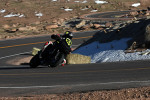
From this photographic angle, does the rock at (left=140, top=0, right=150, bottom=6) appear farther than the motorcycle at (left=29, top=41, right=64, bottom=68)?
Yes

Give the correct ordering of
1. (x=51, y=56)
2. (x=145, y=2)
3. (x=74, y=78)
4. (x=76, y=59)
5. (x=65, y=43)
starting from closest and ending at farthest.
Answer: (x=74, y=78), (x=65, y=43), (x=51, y=56), (x=76, y=59), (x=145, y=2)

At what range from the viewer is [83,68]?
1398 cm

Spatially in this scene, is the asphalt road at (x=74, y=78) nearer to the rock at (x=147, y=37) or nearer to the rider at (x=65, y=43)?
the rider at (x=65, y=43)

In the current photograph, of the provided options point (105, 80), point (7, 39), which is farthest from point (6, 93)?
point (7, 39)

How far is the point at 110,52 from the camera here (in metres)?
18.6

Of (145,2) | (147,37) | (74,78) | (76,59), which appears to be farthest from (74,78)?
(145,2)

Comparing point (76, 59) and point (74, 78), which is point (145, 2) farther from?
point (74, 78)

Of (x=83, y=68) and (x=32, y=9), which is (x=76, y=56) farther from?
(x=32, y=9)

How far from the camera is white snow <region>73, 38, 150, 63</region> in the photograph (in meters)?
16.7

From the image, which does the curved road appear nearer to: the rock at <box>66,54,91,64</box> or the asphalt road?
the asphalt road

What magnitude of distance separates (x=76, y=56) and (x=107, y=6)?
5413 centimetres

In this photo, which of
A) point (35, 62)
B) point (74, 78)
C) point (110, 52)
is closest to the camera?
point (74, 78)

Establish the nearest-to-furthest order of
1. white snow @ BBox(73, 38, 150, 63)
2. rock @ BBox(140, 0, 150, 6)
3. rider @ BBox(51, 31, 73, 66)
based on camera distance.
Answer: rider @ BBox(51, 31, 73, 66) < white snow @ BBox(73, 38, 150, 63) < rock @ BBox(140, 0, 150, 6)

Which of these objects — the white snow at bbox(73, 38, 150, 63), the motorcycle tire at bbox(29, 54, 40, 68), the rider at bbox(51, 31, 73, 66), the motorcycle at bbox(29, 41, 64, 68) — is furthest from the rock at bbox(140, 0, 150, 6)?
the rider at bbox(51, 31, 73, 66)
